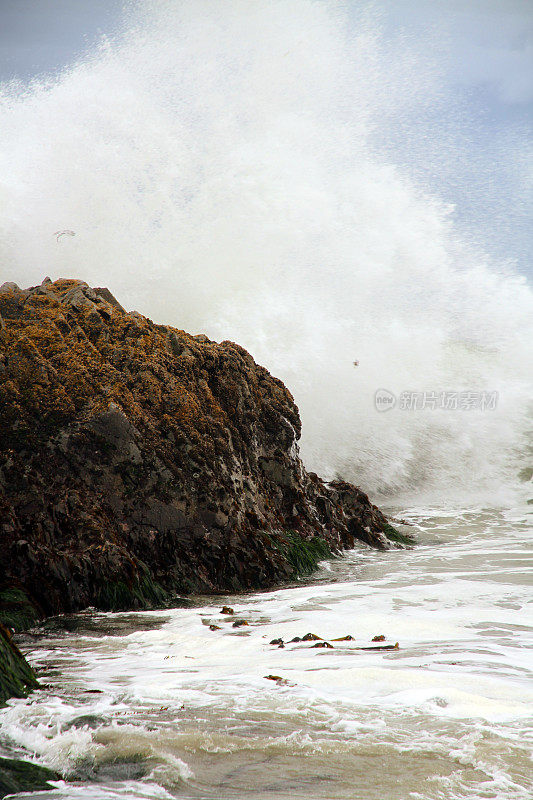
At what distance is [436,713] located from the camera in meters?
3.00

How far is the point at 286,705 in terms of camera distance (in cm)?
317

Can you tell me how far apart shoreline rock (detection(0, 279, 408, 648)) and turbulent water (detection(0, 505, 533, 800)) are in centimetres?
67

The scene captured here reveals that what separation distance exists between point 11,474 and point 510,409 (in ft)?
100

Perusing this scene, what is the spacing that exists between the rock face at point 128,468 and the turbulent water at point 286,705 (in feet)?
2.60

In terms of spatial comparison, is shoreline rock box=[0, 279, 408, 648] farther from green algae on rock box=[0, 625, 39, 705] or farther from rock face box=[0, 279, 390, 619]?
green algae on rock box=[0, 625, 39, 705]

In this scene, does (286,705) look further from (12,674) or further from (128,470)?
(128,470)

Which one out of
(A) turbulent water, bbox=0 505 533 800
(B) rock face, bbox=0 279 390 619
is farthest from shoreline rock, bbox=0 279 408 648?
(A) turbulent water, bbox=0 505 533 800

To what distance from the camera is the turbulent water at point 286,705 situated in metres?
2.38

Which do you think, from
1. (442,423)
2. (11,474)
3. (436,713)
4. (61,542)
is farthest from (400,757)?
(442,423)

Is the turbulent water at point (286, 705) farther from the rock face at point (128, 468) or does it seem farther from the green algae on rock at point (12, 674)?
the rock face at point (128, 468)

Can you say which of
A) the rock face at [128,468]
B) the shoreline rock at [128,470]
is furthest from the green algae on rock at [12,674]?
the rock face at [128,468]

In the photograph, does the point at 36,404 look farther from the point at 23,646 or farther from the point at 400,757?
the point at 400,757

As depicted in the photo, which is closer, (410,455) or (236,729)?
(236,729)

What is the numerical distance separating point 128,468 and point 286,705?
14.8ft
